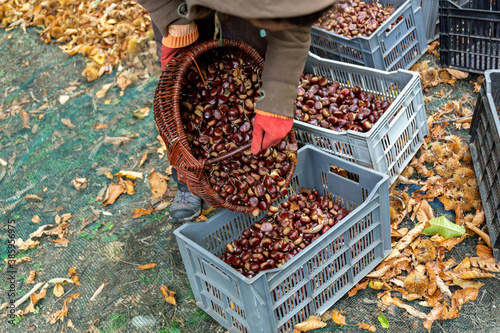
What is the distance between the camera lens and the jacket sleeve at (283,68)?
2.04 metres

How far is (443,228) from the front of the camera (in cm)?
265

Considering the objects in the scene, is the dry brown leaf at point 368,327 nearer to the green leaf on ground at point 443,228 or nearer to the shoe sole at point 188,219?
the green leaf on ground at point 443,228

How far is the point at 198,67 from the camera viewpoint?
2.50m

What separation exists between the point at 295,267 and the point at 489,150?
1.34 m

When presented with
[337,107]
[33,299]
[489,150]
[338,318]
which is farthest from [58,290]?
[489,150]

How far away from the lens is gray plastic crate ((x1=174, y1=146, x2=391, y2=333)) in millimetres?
A: 2146

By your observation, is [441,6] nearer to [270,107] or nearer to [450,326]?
[270,107]

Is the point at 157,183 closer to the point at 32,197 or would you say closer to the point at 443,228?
the point at 32,197

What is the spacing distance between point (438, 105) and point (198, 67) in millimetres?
2023

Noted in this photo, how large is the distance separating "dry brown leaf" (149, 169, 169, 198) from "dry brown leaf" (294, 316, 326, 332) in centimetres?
151

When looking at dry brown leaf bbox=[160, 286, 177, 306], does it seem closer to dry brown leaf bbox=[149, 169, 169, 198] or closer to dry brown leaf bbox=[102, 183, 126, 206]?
dry brown leaf bbox=[149, 169, 169, 198]

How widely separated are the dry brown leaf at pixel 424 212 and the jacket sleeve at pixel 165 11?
171 centimetres

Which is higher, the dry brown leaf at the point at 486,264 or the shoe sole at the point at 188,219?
the shoe sole at the point at 188,219

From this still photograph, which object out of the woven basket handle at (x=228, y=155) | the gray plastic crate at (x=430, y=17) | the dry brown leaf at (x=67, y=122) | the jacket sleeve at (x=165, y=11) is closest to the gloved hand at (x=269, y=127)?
the woven basket handle at (x=228, y=155)
